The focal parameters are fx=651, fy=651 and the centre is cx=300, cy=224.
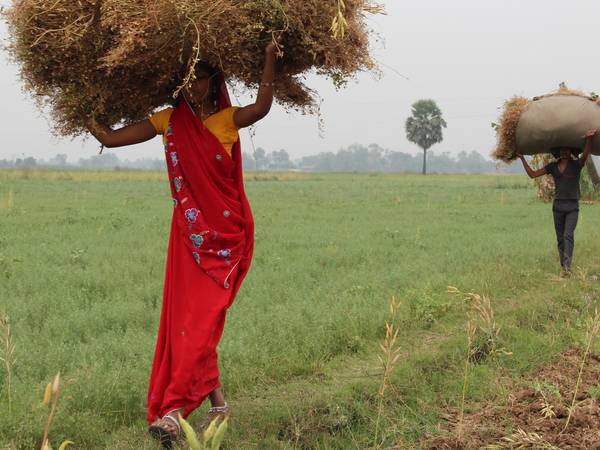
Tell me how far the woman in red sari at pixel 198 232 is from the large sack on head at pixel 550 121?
5.11m

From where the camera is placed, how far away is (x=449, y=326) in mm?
5660

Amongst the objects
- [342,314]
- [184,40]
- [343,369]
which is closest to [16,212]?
[342,314]

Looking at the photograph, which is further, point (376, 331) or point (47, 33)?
point (376, 331)

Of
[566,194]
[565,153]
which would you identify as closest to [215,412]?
[566,194]

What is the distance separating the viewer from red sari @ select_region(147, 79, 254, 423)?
340 cm

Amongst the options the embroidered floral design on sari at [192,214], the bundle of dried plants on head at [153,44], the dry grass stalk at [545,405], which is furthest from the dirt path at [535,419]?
the bundle of dried plants on head at [153,44]

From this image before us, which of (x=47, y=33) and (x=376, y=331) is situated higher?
(x=47, y=33)

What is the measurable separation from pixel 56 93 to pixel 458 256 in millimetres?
7026

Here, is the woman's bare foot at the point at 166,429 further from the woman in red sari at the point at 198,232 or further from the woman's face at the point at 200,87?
the woman's face at the point at 200,87

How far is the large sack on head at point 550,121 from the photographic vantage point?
290 inches

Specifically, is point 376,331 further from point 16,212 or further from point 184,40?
point 16,212

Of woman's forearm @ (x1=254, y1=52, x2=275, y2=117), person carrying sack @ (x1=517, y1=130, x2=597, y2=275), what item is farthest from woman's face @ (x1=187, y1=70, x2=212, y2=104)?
person carrying sack @ (x1=517, y1=130, x2=597, y2=275)

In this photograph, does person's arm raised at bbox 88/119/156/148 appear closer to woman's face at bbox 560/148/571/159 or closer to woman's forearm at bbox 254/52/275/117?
woman's forearm at bbox 254/52/275/117

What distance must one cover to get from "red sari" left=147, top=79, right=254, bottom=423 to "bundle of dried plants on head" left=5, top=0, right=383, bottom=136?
31cm
